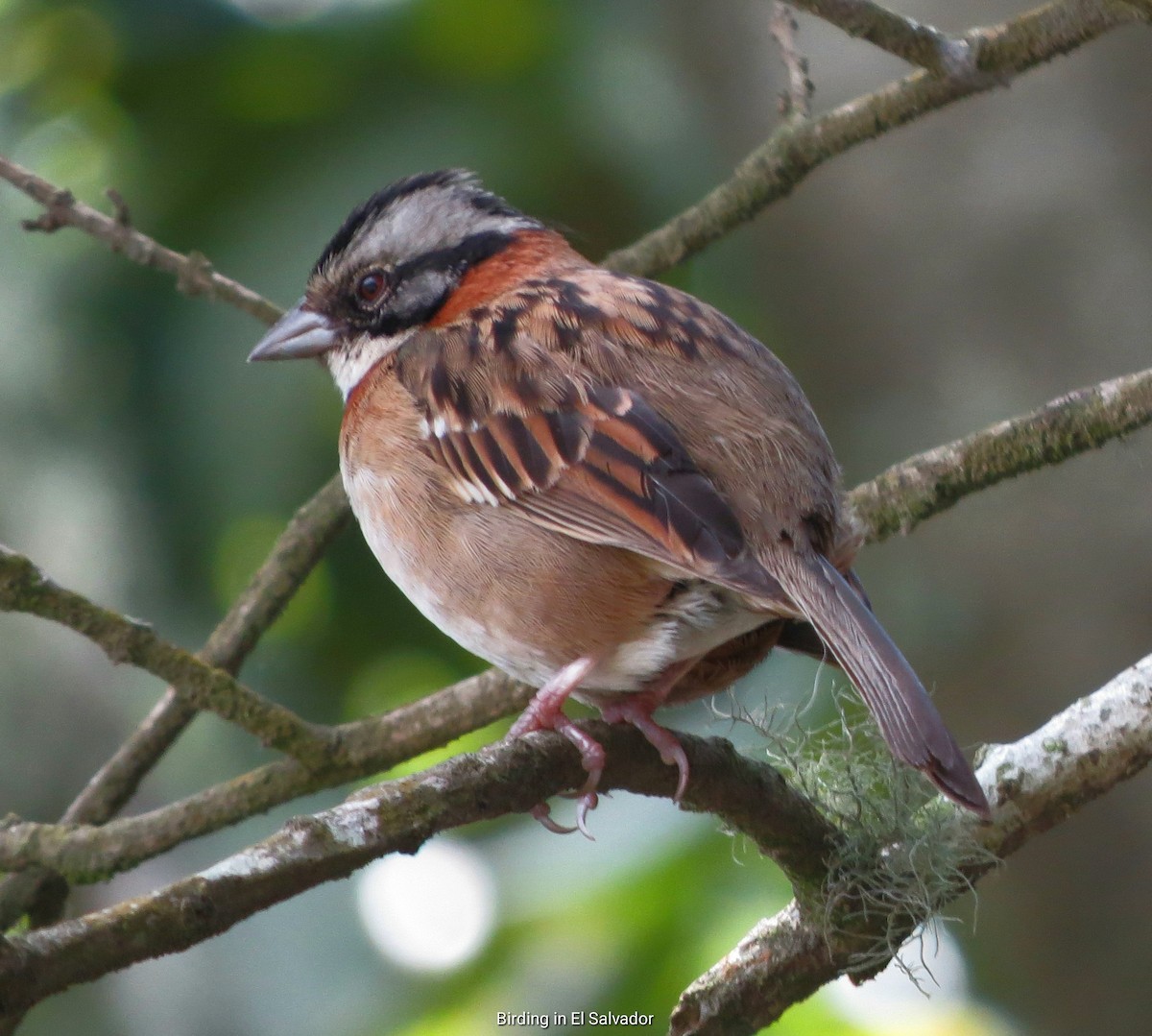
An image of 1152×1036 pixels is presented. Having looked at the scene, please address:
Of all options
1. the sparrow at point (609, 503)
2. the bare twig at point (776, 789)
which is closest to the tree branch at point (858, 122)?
the sparrow at point (609, 503)

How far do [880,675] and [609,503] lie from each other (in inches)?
23.0

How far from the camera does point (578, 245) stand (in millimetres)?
4863

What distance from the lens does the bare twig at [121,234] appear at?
131 inches

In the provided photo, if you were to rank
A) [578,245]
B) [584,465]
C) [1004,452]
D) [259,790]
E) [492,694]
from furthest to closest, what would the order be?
[578,245]
[492,694]
[259,790]
[1004,452]
[584,465]

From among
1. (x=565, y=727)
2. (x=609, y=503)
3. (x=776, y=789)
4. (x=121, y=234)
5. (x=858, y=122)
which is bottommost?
(x=776, y=789)

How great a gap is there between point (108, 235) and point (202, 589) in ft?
5.13

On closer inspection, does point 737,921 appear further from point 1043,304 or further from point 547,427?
point 1043,304

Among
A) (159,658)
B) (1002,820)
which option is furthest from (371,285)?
(1002,820)

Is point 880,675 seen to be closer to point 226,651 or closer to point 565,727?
point 565,727

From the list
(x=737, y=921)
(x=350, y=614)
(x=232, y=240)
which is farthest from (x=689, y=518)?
(x=232, y=240)

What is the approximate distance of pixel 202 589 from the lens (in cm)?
477

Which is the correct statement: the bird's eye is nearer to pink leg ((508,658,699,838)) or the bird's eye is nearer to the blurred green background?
pink leg ((508,658,699,838))

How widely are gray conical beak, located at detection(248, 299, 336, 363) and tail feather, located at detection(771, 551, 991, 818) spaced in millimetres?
1369

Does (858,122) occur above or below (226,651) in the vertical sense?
above
